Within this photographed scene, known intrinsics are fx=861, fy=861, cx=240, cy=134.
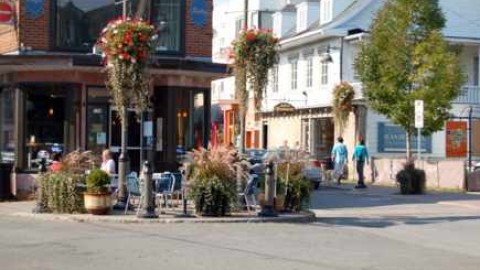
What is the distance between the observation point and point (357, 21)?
131 feet

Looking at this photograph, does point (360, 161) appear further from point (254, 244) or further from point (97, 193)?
point (254, 244)

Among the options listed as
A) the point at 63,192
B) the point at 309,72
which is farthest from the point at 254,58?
the point at 309,72

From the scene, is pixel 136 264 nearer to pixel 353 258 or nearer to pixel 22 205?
pixel 353 258

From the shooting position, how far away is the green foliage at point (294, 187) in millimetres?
19609

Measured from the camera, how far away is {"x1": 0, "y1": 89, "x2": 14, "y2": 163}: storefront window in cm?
2416

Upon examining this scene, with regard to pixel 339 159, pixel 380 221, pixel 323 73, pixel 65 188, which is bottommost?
pixel 380 221

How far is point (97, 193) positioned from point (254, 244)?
5256mm

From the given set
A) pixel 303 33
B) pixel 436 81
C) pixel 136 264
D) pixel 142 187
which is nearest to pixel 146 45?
pixel 142 187

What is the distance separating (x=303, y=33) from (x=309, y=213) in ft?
80.1

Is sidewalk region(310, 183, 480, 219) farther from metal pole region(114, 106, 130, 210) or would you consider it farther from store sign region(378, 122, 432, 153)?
store sign region(378, 122, 432, 153)

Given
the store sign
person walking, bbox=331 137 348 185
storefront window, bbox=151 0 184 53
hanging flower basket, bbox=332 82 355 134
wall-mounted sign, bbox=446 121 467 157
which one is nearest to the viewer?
storefront window, bbox=151 0 184 53

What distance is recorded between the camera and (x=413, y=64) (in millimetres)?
29453

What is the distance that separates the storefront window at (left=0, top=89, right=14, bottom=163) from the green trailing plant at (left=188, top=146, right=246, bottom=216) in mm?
7694

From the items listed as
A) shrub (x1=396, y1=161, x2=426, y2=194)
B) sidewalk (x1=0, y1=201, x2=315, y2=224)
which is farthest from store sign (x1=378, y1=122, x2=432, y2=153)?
sidewalk (x1=0, y1=201, x2=315, y2=224)
